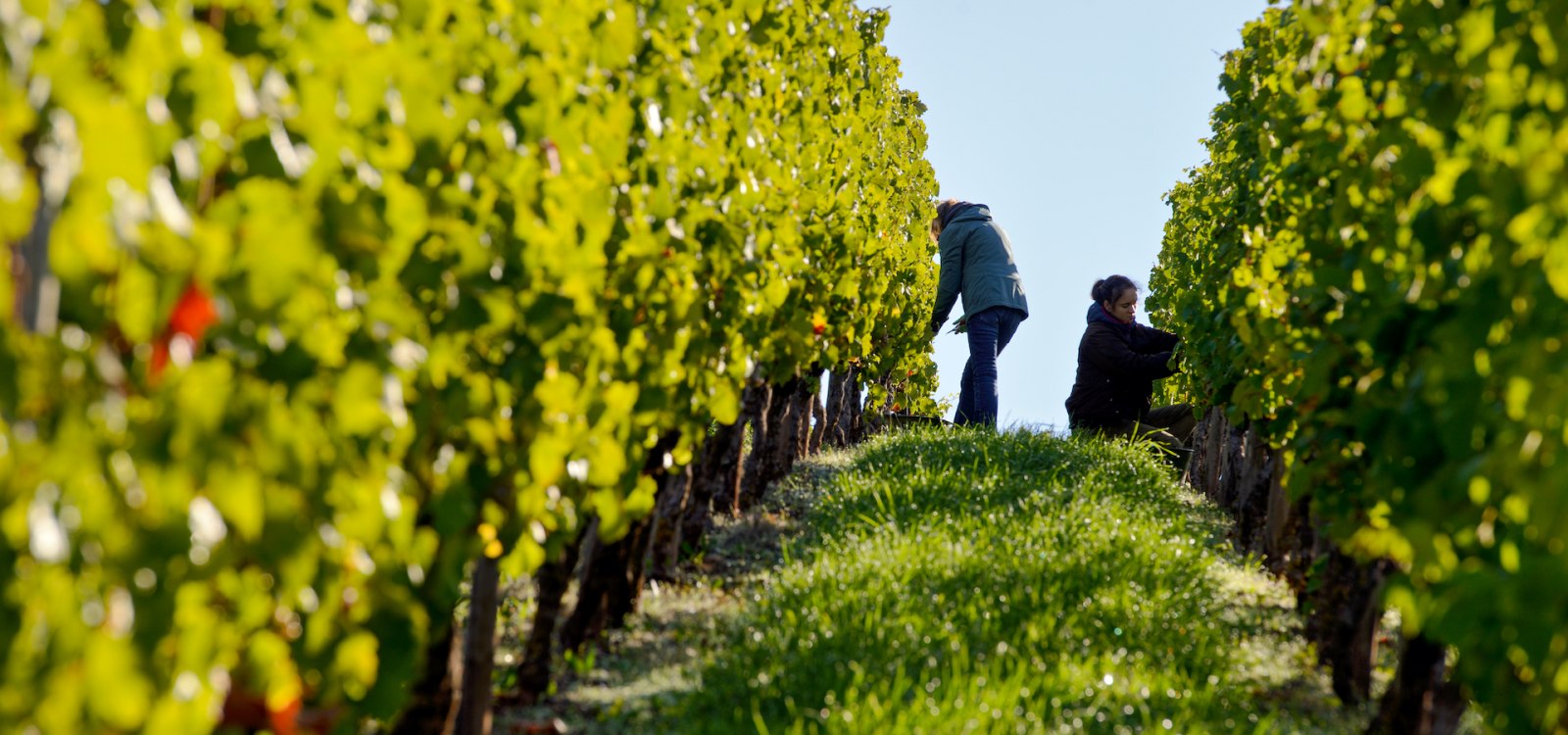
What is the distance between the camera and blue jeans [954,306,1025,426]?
1145cm

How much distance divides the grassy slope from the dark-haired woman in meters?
3.59

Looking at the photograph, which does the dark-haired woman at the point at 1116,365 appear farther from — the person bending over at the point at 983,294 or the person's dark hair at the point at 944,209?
the person's dark hair at the point at 944,209

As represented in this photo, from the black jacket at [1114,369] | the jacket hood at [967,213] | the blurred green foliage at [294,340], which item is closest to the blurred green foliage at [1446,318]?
the blurred green foliage at [294,340]

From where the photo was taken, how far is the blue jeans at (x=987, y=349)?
1145 cm

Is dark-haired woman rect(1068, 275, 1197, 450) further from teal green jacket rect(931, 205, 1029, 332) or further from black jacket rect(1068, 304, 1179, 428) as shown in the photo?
teal green jacket rect(931, 205, 1029, 332)

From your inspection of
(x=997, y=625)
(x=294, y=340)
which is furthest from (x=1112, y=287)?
(x=294, y=340)

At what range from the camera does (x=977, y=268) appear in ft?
37.8

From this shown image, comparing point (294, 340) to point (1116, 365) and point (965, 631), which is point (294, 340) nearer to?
point (965, 631)

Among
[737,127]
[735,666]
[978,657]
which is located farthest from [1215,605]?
[737,127]

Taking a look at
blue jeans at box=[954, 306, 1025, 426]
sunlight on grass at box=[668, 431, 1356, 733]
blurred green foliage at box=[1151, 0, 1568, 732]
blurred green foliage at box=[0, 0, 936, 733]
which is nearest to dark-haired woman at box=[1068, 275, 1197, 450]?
blue jeans at box=[954, 306, 1025, 426]

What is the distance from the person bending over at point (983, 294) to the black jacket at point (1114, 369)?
2.24ft

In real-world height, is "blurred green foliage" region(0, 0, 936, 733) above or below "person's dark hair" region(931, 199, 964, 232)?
below

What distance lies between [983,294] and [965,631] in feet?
21.9

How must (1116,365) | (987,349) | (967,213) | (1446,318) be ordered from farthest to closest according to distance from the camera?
(967,213) < (987,349) < (1116,365) < (1446,318)
